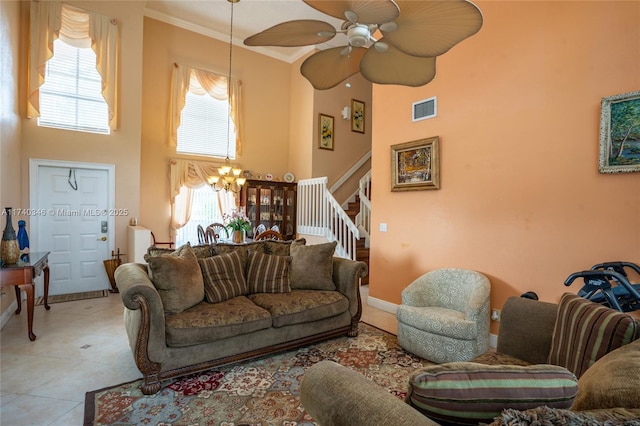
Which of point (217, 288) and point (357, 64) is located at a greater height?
point (357, 64)

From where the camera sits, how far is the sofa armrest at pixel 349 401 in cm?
90

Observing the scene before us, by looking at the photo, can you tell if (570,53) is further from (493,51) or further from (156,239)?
(156,239)

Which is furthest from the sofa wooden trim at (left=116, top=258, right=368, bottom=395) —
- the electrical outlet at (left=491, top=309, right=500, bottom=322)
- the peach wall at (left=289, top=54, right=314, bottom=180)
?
the peach wall at (left=289, top=54, right=314, bottom=180)

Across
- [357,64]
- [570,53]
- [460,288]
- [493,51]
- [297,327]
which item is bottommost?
[297,327]

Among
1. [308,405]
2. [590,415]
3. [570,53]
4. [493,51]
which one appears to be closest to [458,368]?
[590,415]

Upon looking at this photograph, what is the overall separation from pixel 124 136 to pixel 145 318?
4.08 m

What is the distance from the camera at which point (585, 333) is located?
157 centimetres

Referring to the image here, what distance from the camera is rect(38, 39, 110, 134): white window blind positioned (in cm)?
482

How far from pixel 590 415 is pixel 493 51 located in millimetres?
3398

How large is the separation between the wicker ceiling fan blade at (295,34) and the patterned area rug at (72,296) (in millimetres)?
4695

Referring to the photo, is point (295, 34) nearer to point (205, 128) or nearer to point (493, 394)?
point (493, 394)

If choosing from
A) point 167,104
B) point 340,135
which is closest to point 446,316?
point 340,135

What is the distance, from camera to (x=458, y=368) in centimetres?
94

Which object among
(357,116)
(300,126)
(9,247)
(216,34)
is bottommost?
(9,247)
